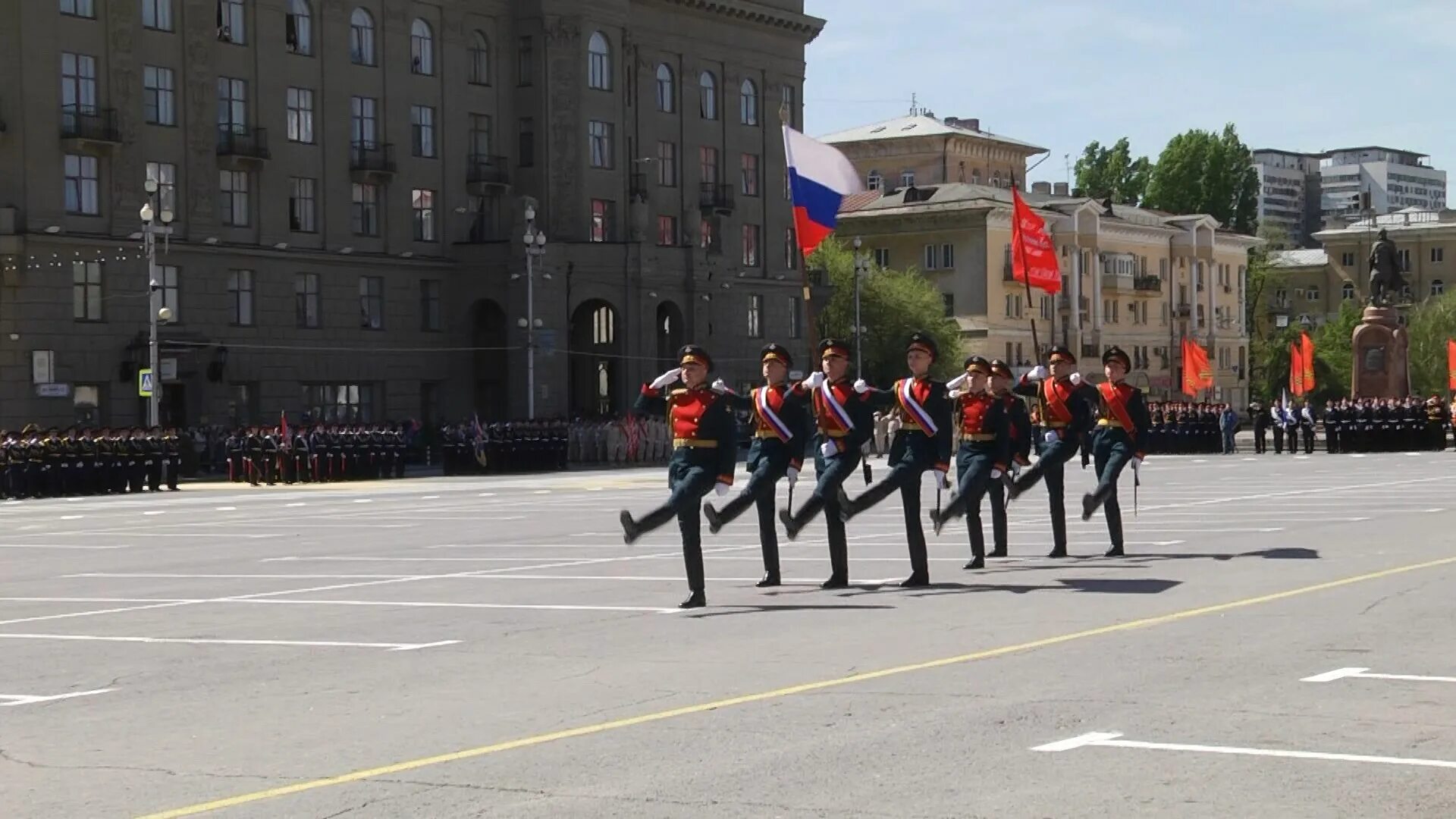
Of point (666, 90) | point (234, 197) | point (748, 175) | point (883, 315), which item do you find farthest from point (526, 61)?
point (883, 315)

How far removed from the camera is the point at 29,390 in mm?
58094

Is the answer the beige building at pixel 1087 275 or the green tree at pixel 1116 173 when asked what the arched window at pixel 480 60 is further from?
the green tree at pixel 1116 173

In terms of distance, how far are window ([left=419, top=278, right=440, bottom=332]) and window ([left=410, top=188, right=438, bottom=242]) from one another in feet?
4.68

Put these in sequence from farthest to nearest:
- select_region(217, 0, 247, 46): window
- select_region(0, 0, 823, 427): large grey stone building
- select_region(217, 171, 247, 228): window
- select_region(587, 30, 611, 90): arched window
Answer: select_region(587, 30, 611, 90): arched window → select_region(217, 171, 247, 228): window → select_region(217, 0, 247, 46): window → select_region(0, 0, 823, 427): large grey stone building

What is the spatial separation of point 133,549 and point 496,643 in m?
12.7

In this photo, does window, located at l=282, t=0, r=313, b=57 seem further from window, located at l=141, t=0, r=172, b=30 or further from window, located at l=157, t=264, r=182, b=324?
window, located at l=157, t=264, r=182, b=324

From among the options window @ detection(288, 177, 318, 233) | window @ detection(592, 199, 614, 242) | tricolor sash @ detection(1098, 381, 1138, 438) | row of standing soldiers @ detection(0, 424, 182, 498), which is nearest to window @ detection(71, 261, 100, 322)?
window @ detection(288, 177, 318, 233)

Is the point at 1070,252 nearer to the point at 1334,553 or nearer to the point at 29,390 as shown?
the point at 29,390

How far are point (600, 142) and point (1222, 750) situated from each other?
223 feet

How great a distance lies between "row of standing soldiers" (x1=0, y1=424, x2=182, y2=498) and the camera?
44.3 metres

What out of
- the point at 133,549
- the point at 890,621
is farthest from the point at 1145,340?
the point at 890,621

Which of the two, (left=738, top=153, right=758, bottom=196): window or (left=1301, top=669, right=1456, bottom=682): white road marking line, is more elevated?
(left=738, top=153, right=758, bottom=196): window

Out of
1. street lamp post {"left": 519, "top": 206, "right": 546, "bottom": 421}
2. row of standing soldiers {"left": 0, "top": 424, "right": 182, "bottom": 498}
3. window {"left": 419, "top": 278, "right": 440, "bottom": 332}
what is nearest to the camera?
row of standing soldiers {"left": 0, "top": 424, "right": 182, "bottom": 498}

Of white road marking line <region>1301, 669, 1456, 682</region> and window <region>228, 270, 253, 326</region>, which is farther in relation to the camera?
window <region>228, 270, 253, 326</region>
